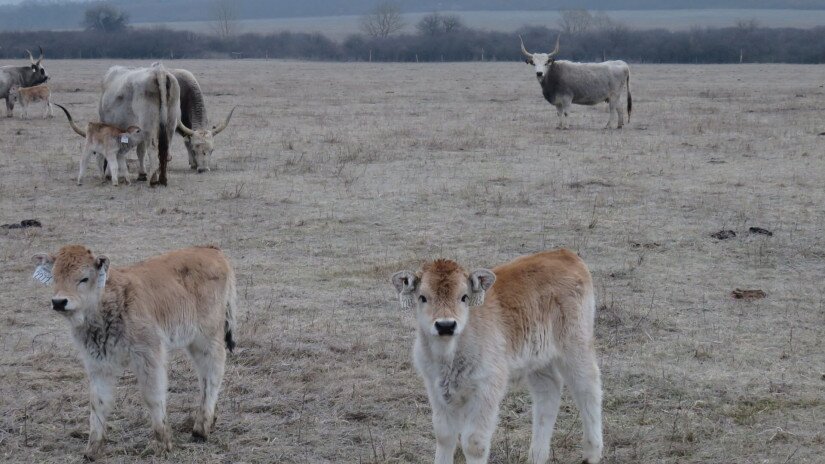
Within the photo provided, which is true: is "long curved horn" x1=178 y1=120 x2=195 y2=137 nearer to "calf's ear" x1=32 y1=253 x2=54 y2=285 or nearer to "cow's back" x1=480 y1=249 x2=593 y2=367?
"calf's ear" x1=32 y1=253 x2=54 y2=285

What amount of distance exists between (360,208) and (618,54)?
57678 millimetres

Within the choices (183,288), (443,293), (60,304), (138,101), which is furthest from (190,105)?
(443,293)

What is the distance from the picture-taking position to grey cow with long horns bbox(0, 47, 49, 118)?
2458 centimetres

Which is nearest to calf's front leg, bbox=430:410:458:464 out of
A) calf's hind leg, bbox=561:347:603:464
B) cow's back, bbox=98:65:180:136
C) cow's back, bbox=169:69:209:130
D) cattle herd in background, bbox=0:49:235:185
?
calf's hind leg, bbox=561:347:603:464

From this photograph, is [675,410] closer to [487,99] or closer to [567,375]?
[567,375]

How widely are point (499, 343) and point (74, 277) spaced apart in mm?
2260

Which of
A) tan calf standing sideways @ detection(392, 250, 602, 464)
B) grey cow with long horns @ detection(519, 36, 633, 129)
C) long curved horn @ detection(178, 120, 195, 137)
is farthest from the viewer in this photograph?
grey cow with long horns @ detection(519, 36, 633, 129)

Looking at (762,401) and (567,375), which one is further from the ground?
(567,375)

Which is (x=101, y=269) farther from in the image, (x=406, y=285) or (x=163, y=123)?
(x=163, y=123)

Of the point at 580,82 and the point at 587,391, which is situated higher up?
the point at 580,82

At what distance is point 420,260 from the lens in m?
10.0

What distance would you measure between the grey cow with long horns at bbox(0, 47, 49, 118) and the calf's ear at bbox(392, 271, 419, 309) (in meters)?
21.3

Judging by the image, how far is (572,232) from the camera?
1128 centimetres

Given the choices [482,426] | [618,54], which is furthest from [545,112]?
[618,54]
